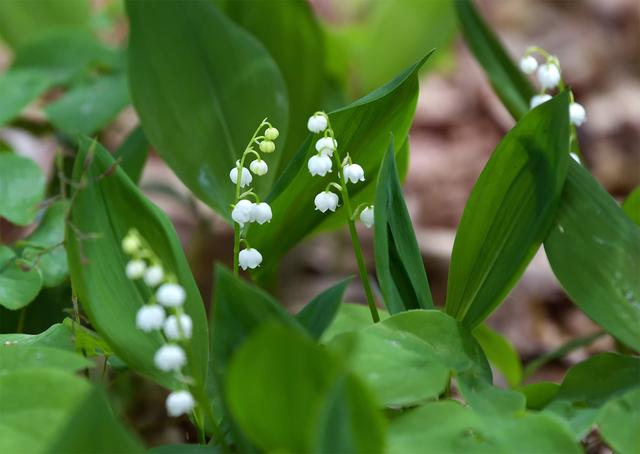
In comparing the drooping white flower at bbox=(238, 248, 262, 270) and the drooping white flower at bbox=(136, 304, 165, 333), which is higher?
the drooping white flower at bbox=(136, 304, 165, 333)

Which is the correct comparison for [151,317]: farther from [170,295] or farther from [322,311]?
[322,311]

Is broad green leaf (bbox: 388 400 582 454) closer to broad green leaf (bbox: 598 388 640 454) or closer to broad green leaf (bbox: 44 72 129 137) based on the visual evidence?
broad green leaf (bbox: 598 388 640 454)

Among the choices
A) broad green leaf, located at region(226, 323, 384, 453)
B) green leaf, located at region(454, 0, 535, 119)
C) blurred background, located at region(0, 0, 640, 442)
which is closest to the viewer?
broad green leaf, located at region(226, 323, 384, 453)

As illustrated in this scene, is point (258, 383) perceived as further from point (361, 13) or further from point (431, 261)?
point (361, 13)

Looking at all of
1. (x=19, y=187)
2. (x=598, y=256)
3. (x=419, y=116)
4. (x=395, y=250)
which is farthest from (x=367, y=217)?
(x=419, y=116)

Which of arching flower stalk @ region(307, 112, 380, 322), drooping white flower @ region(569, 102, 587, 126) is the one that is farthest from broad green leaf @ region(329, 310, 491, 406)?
drooping white flower @ region(569, 102, 587, 126)

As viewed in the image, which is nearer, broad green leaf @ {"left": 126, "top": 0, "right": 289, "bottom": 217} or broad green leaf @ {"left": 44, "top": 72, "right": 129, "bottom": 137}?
broad green leaf @ {"left": 126, "top": 0, "right": 289, "bottom": 217}

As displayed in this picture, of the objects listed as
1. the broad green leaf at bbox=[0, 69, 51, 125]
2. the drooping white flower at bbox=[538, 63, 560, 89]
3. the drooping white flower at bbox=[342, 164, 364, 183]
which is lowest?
the broad green leaf at bbox=[0, 69, 51, 125]
